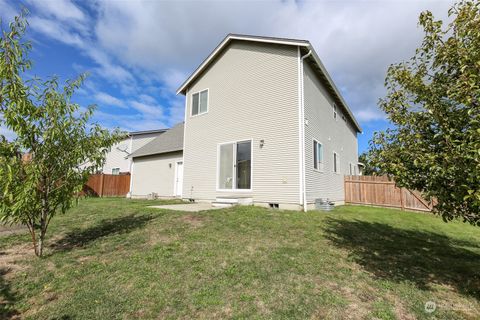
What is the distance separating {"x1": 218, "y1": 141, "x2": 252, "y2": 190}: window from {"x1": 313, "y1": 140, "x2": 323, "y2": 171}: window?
8.89 ft

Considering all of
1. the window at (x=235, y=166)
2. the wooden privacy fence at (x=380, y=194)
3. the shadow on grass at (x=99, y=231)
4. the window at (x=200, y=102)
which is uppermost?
the window at (x=200, y=102)

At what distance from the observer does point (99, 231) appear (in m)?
6.42

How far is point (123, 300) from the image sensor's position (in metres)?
3.16

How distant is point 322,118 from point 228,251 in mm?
8935

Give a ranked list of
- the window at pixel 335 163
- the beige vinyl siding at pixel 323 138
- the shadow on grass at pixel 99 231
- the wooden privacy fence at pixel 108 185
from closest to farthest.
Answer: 1. the shadow on grass at pixel 99 231
2. the beige vinyl siding at pixel 323 138
3. the window at pixel 335 163
4. the wooden privacy fence at pixel 108 185

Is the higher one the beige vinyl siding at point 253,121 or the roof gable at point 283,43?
the roof gable at point 283,43

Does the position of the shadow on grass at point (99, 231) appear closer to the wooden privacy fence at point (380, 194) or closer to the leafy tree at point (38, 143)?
the leafy tree at point (38, 143)

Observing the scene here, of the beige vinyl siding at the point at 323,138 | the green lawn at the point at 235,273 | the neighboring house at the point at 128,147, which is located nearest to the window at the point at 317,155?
the beige vinyl siding at the point at 323,138

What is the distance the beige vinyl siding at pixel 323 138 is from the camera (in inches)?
382

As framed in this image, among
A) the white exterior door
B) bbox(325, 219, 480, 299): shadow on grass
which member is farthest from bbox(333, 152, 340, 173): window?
the white exterior door

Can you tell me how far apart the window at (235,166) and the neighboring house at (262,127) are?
1.7 inches

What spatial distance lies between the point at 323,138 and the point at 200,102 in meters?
6.40

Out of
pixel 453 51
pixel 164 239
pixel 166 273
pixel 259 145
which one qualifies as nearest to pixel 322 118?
pixel 259 145

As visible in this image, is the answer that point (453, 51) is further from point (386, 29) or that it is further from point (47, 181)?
point (386, 29)
